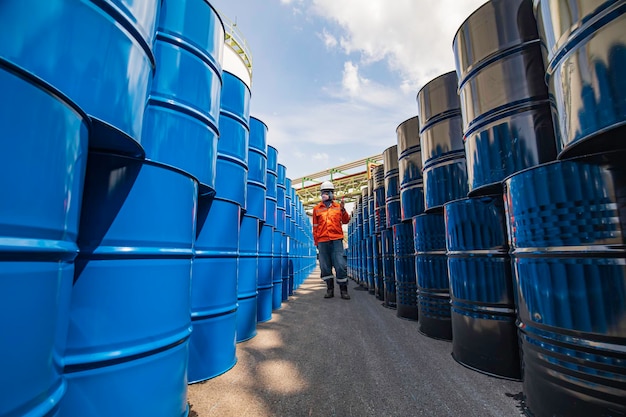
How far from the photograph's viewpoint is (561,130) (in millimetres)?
1297

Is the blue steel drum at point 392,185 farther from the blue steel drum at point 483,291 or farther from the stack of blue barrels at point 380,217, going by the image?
the blue steel drum at point 483,291

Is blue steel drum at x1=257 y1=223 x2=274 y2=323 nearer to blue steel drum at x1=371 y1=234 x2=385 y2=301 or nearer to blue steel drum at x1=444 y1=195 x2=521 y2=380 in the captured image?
blue steel drum at x1=444 y1=195 x2=521 y2=380

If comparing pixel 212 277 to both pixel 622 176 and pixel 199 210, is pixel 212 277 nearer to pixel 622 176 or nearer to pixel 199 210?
pixel 199 210

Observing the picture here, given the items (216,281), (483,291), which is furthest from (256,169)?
(483,291)

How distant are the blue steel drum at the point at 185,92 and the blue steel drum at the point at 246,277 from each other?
947mm

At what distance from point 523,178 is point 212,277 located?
77.4 inches

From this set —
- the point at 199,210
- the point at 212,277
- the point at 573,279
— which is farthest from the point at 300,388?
the point at 573,279

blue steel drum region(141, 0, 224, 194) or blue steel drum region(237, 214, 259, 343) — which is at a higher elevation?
blue steel drum region(141, 0, 224, 194)

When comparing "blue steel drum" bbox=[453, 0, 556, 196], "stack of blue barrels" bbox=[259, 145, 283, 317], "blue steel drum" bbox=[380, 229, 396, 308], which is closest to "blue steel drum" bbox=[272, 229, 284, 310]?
"stack of blue barrels" bbox=[259, 145, 283, 317]

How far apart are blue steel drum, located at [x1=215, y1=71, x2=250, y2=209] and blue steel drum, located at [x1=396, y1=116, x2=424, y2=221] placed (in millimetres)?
1964

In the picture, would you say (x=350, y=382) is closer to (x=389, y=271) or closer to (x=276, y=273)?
(x=276, y=273)

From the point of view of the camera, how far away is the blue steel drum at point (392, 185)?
4.35 metres

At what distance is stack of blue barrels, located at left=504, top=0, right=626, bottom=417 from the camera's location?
43.4 inches

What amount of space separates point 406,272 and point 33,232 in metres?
3.58
